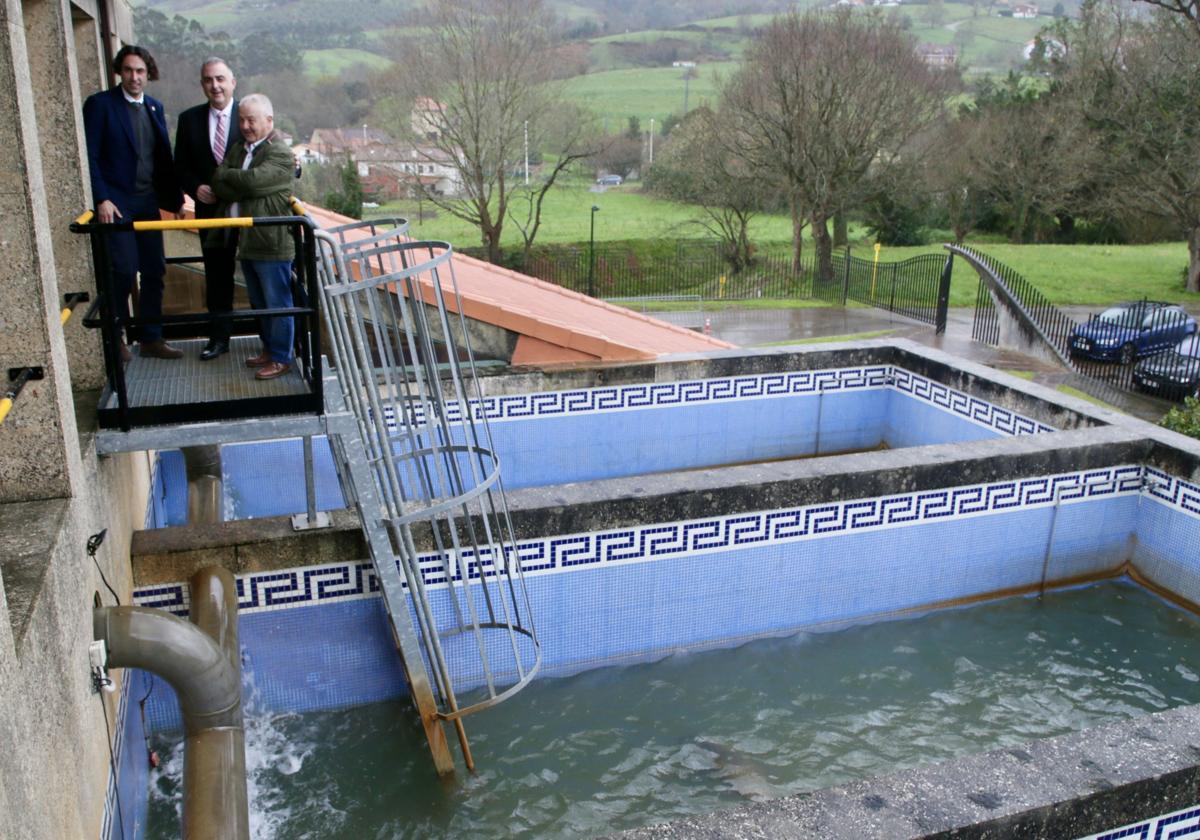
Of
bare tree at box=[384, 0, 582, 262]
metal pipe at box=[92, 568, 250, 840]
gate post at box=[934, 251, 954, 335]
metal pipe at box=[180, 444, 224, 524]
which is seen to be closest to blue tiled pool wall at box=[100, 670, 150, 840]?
metal pipe at box=[92, 568, 250, 840]

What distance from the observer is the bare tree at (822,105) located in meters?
26.9

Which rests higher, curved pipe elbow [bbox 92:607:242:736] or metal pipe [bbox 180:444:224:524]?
curved pipe elbow [bbox 92:607:242:736]

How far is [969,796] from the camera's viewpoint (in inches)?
133

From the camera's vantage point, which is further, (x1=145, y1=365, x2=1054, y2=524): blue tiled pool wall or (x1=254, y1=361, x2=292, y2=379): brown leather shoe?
(x1=145, y1=365, x2=1054, y2=524): blue tiled pool wall

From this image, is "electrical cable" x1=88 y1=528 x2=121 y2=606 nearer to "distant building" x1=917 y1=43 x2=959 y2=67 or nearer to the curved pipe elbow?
the curved pipe elbow

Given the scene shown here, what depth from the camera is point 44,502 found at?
3.73 metres

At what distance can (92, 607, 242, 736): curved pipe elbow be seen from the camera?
391 cm

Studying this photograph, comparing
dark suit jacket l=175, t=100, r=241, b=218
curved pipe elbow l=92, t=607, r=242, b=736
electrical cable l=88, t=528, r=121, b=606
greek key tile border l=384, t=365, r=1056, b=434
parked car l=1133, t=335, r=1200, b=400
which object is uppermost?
dark suit jacket l=175, t=100, r=241, b=218

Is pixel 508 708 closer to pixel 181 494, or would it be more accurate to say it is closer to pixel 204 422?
pixel 204 422

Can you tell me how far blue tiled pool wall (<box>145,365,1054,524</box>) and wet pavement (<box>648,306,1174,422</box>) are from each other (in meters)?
3.68

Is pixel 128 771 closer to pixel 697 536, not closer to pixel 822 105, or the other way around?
pixel 697 536

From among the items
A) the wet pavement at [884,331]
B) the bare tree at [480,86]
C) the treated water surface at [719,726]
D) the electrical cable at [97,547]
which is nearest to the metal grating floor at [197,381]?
the electrical cable at [97,547]

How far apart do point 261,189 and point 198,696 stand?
254 centimetres

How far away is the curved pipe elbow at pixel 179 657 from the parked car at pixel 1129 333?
52.9 feet
